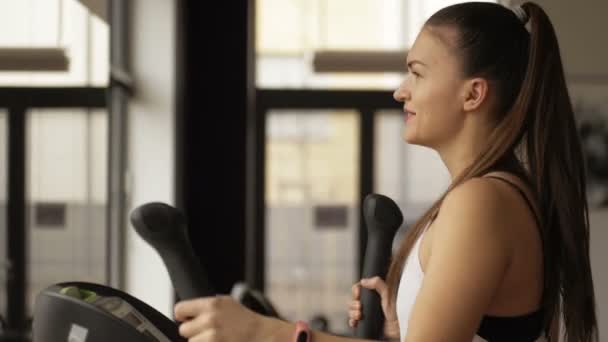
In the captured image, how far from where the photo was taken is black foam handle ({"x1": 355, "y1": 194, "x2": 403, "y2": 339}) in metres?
1.13

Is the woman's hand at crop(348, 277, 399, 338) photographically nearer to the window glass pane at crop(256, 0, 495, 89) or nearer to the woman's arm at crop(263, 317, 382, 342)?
the woman's arm at crop(263, 317, 382, 342)

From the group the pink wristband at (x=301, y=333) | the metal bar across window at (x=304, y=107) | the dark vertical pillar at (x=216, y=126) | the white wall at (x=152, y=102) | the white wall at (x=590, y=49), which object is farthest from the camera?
the metal bar across window at (x=304, y=107)

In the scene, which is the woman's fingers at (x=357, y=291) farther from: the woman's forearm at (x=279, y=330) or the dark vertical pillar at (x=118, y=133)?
the dark vertical pillar at (x=118, y=133)

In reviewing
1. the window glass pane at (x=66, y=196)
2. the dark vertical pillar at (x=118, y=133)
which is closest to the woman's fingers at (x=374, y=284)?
the window glass pane at (x=66, y=196)

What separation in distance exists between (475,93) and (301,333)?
315mm

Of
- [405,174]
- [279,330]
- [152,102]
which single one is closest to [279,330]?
[279,330]

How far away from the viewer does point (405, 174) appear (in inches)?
273

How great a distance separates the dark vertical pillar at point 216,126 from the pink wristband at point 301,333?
17.1ft

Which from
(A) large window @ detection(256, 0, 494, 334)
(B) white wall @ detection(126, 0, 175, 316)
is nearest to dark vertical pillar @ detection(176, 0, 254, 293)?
(B) white wall @ detection(126, 0, 175, 316)

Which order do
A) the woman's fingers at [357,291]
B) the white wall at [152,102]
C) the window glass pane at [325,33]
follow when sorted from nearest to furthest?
the woman's fingers at [357,291] < the white wall at [152,102] < the window glass pane at [325,33]

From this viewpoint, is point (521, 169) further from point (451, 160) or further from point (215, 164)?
point (215, 164)

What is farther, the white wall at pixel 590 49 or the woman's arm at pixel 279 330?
the white wall at pixel 590 49

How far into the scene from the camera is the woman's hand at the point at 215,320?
86 centimetres

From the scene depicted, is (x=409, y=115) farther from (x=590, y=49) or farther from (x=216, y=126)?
(x=216, y=126)
